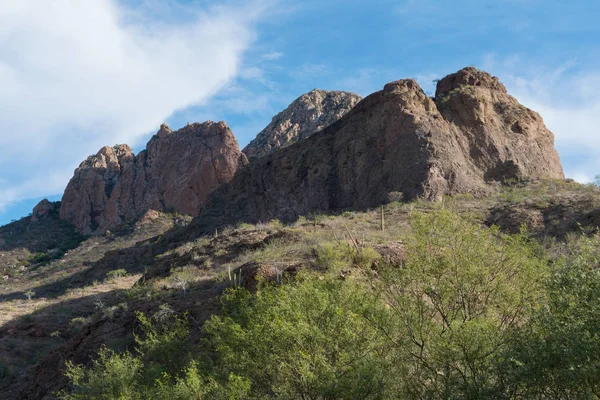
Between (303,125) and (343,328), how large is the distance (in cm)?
5498

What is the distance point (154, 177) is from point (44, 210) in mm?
20935

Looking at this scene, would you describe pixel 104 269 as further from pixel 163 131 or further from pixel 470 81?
pixel 163 131

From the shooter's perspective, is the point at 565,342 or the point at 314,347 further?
the point at 314,347

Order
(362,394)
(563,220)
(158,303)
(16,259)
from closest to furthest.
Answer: (362,394)
(158,303)
(563,220)
(16,259)

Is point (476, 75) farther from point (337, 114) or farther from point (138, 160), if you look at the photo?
point (138, 160)

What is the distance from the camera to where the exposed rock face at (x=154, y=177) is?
59844 millimetres

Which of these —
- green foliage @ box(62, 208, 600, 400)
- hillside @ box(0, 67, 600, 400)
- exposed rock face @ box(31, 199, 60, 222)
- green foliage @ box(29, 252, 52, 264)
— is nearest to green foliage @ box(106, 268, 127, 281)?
hillside @ box(0, 67, 600, 400)

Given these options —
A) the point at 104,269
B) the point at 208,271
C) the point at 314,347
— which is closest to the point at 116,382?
the point at 314,347

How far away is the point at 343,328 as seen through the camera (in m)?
9.82

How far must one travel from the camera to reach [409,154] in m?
33.3

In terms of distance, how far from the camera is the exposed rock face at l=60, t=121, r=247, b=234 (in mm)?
59844

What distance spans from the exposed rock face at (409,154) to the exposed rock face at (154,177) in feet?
57.7

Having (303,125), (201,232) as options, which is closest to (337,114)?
(303,125)

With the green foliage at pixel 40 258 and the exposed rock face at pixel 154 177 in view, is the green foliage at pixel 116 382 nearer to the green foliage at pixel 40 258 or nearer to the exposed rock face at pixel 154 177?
the exposed rock face at pixel 154 177
